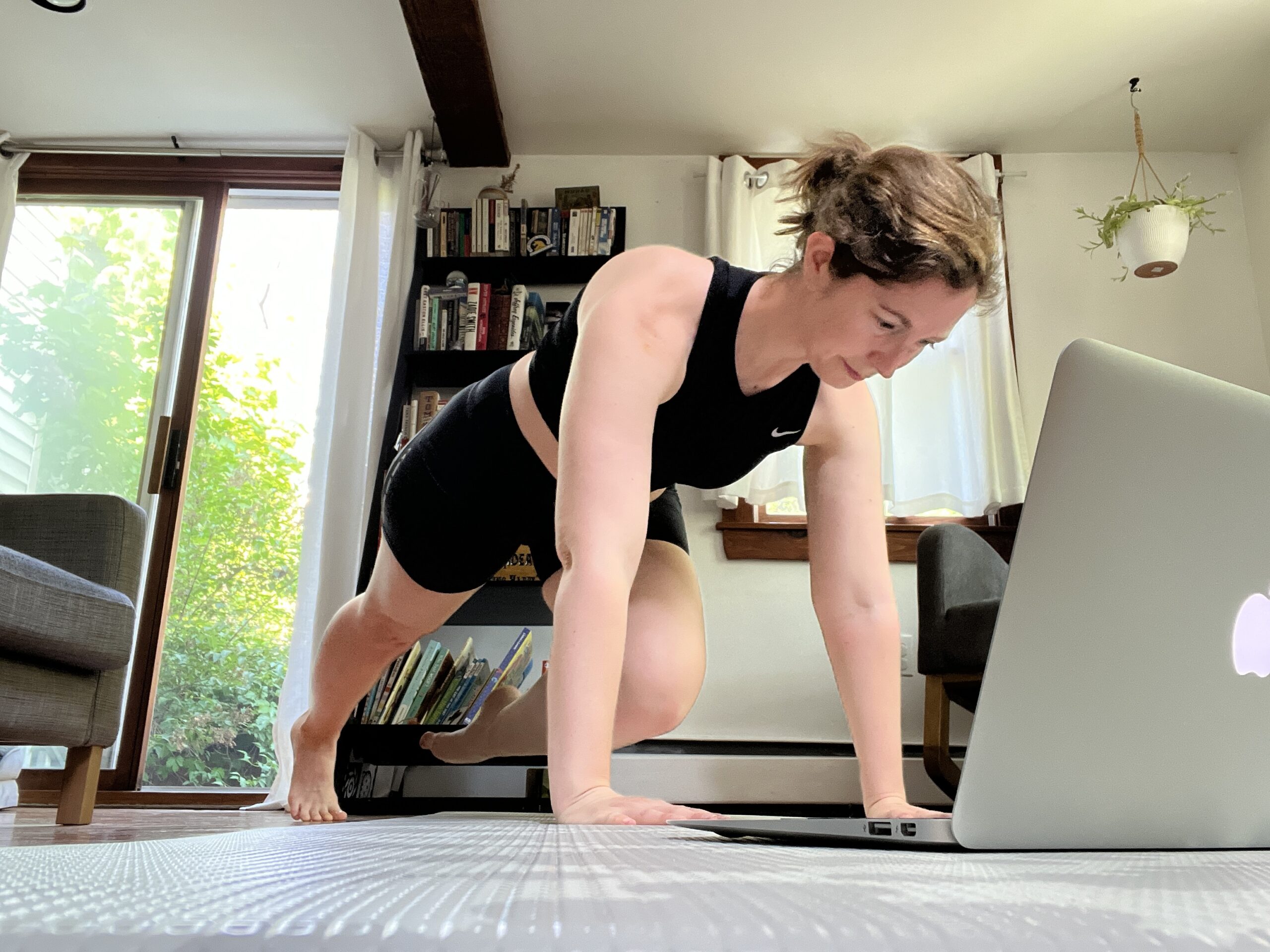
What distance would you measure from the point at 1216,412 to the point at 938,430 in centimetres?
302

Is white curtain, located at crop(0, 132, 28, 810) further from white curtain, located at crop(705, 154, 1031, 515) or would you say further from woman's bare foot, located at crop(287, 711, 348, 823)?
woman's bare foot, located at crop(287, 711, 348, 823)

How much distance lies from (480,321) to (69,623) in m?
1.81

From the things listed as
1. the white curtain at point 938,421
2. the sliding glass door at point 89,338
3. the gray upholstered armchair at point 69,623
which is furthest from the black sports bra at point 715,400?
the sliding glass door at point 89,338

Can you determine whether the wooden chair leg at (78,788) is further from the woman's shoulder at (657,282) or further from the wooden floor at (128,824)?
the woman's shoulder at (657,282)

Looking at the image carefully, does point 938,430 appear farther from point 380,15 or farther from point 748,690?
point 380,15

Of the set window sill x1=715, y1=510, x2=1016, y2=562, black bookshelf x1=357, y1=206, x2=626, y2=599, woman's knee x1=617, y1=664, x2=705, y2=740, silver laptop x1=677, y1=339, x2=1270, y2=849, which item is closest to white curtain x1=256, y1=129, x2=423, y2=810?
black bookshelf x1=357, y1=206, x2=626, y2=599

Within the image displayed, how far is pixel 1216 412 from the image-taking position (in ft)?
1.49

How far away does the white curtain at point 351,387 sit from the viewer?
3.18 m

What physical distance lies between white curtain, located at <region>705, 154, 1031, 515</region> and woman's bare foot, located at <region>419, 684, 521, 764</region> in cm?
136

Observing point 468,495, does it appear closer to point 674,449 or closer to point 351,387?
point 674,449

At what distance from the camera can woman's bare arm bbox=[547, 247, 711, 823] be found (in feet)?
2.72

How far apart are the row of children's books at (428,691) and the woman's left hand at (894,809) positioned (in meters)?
1.85

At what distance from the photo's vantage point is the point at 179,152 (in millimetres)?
3938

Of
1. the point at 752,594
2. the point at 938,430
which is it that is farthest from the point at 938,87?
the point at 752,594
